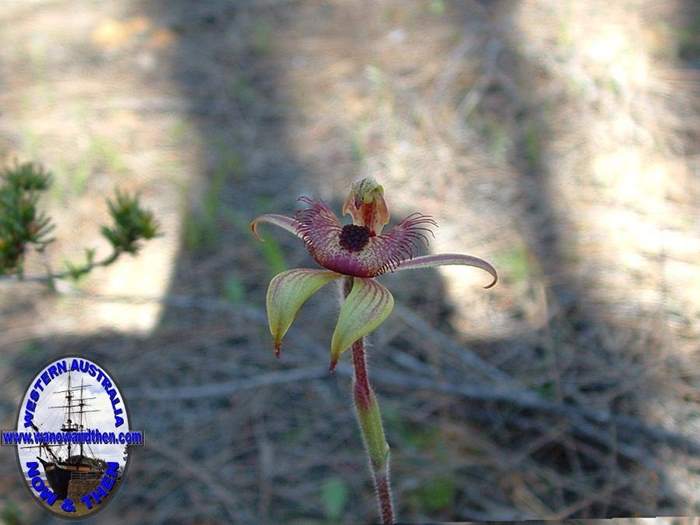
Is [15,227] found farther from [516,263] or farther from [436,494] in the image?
[516,263]

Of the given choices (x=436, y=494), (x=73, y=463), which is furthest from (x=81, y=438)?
(x=436, y=494)

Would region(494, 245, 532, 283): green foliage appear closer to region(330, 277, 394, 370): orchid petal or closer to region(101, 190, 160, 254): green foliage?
region(101, 190, 160, 254): green foliage

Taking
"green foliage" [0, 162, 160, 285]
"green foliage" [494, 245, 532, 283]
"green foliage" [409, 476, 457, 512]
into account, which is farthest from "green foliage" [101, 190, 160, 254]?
"green foliage" [494, 245, 532, 283]

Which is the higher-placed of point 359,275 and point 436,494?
point 359,275

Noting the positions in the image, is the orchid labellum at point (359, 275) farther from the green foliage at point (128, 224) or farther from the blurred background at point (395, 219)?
the blurred background at point (395, 219)

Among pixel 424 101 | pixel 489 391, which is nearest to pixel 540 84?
pixel 424 101

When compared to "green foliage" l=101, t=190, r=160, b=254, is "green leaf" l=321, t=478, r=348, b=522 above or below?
below
